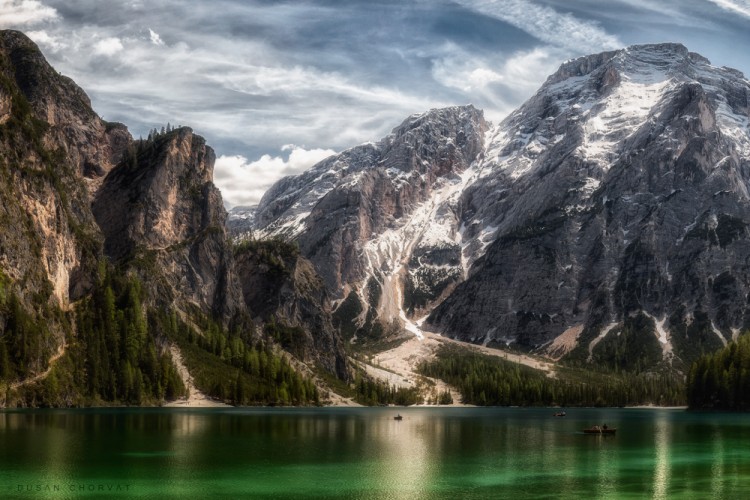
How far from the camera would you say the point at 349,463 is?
329 ft

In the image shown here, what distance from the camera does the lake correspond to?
3091 inches

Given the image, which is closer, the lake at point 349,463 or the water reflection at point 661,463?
the lake at point 349,463

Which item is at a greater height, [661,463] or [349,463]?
[349,463]

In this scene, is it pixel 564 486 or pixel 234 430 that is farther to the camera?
pixel 234 430

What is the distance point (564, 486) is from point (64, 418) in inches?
4441

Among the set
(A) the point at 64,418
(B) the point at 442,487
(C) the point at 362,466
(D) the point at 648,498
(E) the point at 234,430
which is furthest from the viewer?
(A) the point at 64,418

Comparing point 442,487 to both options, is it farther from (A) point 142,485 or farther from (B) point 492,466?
(A) point 142,485

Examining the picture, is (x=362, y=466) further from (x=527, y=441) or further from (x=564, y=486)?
(x=527, y=441)

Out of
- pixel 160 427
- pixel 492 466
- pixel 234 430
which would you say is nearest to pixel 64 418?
pixel 160 427

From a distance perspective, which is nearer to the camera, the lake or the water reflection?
the lake

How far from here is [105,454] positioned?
9988 cm

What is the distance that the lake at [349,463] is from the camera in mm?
78500

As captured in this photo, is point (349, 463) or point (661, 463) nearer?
point (349, 463)

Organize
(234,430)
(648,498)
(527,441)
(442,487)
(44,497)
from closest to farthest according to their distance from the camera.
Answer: (44,497) < (648,498) < (442,487) < (527,441) < (234,430)
